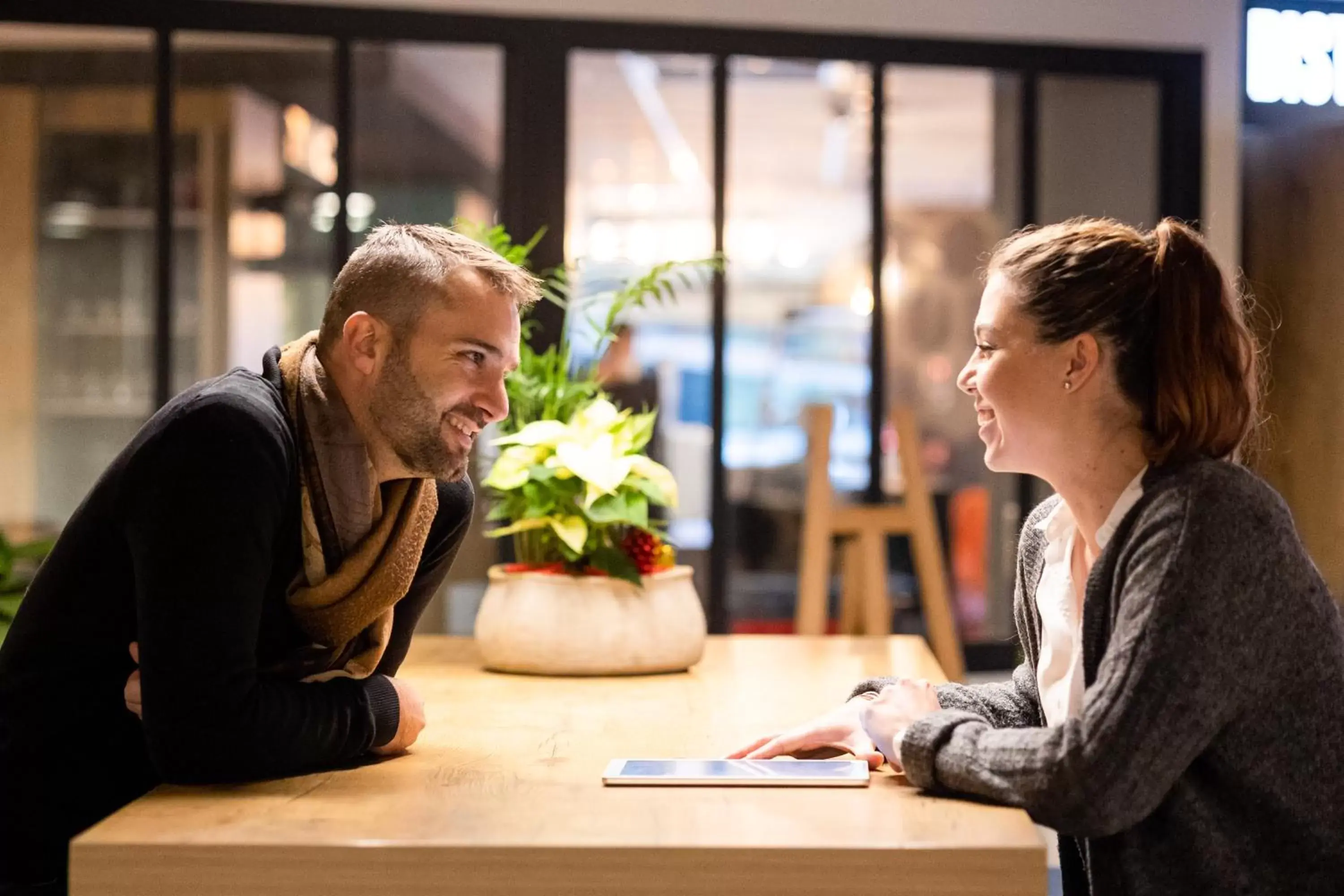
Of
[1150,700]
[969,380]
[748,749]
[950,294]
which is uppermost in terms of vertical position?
[950,294]

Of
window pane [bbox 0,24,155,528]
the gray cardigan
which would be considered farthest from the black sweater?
window pane [bbox 0,24,155,528]

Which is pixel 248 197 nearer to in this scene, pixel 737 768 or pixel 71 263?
pixel 71 263

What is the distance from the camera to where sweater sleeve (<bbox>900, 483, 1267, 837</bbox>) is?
1.18 metres

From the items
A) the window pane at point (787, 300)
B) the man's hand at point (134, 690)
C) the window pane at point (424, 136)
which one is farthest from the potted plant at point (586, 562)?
the window pane at point (424, 136)

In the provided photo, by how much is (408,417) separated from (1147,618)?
0.84 meters

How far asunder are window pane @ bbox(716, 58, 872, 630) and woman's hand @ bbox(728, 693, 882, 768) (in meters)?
2.65

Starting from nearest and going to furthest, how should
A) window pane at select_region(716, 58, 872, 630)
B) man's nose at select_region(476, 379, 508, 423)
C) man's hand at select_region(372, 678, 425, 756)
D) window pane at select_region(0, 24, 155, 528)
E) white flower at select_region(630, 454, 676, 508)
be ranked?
man's hand at select_region(372, 678, 425, 756) → man's nose at select_region(476, 379, 508, 423) → white flower at select_region(630, 454, 676, 508) → window pane at select_region(0, 24, 155, 528) → window pane at select_region(716, 58, 872, 630)

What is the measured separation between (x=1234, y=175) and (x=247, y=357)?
13.7 ft

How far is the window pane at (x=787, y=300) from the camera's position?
6438 mm

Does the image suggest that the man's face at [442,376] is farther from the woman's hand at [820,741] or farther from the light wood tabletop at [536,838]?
the woman's hand at [820,741]

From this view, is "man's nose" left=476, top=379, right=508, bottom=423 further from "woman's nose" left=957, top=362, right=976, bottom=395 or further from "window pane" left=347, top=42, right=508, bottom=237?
"window pane" left=347, top=42, right=508, bottom=237

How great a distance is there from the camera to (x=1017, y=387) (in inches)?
57.6

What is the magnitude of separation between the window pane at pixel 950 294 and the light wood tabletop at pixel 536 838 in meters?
3.55

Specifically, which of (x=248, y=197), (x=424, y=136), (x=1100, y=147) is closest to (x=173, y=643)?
(x=1100, y=147)
